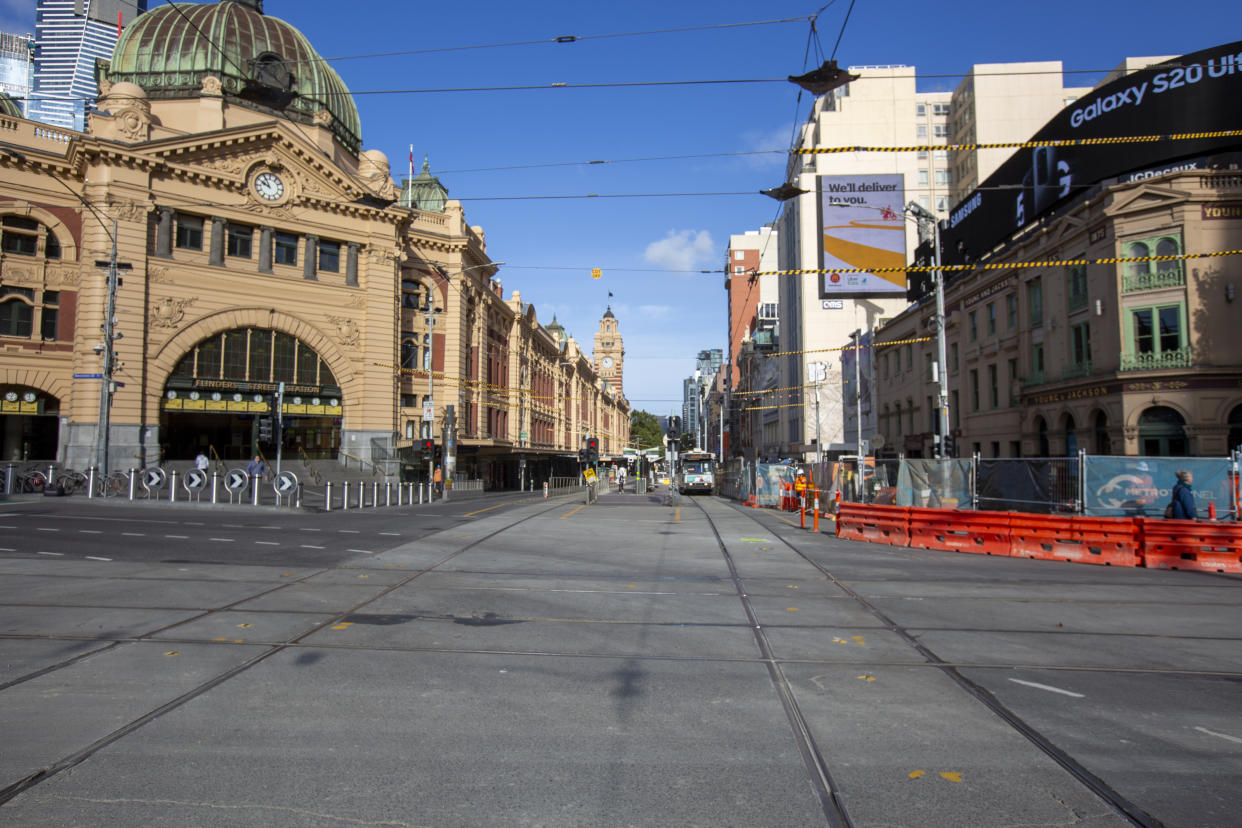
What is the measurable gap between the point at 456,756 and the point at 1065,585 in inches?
428

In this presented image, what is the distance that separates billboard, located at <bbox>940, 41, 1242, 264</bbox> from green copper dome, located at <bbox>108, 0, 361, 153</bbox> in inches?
1396

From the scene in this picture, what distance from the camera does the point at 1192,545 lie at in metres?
14.3

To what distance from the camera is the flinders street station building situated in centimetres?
3581

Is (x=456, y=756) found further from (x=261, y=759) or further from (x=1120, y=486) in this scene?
(x=1120, y=486)

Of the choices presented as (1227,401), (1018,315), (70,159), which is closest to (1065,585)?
(1227,401)

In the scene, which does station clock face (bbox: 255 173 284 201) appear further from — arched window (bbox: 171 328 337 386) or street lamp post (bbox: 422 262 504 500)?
street lamp post (bbox: 422 262 504 500)

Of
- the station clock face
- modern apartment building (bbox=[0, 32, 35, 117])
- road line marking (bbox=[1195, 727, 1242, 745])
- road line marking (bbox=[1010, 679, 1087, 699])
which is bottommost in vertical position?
road line marking (bbox=[1195, 727, 1242, 745])

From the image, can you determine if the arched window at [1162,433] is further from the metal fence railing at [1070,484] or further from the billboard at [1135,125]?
the billboard at [1135,125]

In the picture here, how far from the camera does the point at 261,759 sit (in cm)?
465

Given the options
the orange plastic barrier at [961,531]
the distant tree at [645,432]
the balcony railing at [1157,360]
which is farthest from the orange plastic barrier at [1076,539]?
the distant tree at [645,432]

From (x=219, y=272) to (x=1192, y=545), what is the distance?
41.3 meters

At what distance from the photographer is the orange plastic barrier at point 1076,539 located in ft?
49.1

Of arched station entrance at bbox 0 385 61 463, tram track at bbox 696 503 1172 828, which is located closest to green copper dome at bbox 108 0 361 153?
arched station entrance at bbox 0 385 61 463

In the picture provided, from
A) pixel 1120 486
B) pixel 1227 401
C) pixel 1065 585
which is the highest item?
pixel 1227 401
